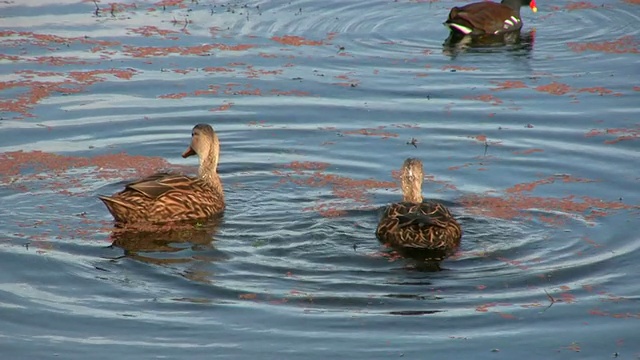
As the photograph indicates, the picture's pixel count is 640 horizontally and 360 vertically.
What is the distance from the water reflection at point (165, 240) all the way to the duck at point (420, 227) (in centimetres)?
161

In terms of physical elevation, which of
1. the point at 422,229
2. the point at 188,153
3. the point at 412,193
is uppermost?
the point at 188,153

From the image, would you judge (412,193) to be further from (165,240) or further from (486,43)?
(486,43)

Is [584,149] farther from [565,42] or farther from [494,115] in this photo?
[565,42]

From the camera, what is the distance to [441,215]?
11.7m

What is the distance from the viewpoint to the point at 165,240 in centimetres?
1193

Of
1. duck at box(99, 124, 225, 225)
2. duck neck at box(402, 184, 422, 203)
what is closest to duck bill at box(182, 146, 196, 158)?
duck at box(99, 124, 225, 225)

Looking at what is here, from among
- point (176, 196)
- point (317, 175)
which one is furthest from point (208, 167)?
point (317, 175)

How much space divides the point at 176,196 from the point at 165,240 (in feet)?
2.45

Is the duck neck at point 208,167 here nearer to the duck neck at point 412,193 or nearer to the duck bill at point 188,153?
the duck bill at point 188,153

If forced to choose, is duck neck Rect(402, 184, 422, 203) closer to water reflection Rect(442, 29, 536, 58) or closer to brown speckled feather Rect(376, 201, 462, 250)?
brown speckled feather Rect(376, 201, 462, 250)

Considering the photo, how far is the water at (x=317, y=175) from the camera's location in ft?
31.2

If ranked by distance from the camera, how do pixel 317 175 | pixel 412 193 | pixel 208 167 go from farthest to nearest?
1. pixel 317 175
2. pixel 208 167
3. pixel 412 193

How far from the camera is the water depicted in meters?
9.50

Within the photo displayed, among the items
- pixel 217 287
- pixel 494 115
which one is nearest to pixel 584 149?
pixel 494 115
